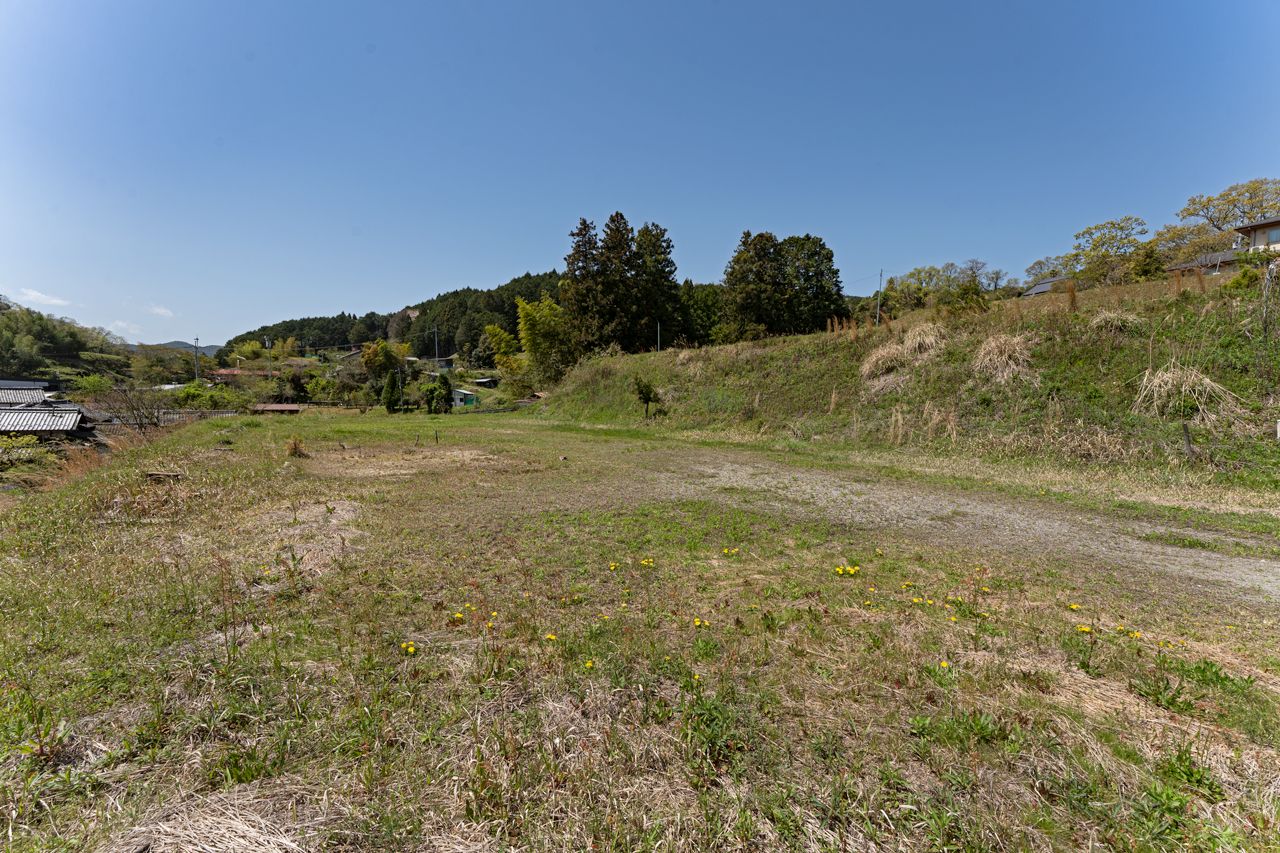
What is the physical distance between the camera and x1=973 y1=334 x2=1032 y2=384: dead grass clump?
1395 centimetres

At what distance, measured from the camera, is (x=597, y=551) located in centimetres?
586

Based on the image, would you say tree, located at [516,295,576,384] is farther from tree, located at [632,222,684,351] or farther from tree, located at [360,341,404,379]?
tree, located at [360,341,404,379]

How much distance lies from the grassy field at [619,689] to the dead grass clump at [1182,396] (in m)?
4.95

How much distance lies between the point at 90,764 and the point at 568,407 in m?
26.7

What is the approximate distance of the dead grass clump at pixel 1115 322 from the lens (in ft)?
41.2

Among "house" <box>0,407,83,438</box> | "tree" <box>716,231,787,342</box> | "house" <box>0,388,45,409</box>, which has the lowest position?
"house" <box>0,407,83,438</box>

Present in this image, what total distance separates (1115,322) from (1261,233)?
3955 centimetres

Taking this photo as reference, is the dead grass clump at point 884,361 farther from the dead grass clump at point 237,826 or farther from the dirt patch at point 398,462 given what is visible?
the dead grass clump at point 237,826

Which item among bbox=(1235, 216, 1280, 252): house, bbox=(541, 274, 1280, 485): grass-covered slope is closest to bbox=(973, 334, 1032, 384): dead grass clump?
bbox=(541, 274, 1280, 485): grass-covered slope

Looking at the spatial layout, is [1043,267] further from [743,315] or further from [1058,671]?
[1058,671]

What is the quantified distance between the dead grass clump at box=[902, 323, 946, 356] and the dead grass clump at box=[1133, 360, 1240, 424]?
18.6ft

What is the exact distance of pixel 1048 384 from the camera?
12992 millimetres

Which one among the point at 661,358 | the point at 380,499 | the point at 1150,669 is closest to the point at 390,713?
the point at 1150,669

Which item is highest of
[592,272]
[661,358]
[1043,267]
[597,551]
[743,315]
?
[1043,267]
